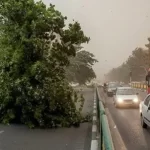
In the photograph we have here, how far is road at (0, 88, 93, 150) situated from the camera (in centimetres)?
1188

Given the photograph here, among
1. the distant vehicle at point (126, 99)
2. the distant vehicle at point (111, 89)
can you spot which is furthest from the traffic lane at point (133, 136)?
the distant vehicle at point (111, 89)

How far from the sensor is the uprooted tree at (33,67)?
16391 mm

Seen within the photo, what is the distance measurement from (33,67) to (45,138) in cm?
378

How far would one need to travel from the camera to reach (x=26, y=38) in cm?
1691

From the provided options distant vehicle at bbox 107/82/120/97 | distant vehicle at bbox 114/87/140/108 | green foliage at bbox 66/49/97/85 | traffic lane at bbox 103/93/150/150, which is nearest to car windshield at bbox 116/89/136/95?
distant vehicle at bbox 114/87/140/108

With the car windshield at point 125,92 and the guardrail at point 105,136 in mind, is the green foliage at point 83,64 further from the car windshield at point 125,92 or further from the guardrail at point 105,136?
the guardrail at point 105,136

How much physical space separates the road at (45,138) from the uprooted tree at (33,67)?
61 centimetres

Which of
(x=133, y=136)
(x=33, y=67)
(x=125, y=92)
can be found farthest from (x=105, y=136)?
(x=125, y=92)

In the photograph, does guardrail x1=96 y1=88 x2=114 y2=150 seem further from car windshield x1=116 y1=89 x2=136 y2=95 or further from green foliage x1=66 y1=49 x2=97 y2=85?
green foliage x1=66 y1=49 x2=97 y2=85

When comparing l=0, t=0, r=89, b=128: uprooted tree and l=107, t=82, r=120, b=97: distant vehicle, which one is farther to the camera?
l=107, t=82, r=120, b=97: distant vehicle

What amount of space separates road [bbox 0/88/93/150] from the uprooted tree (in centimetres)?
61

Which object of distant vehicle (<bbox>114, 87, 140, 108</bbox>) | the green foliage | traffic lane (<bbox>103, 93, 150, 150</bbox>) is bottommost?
traffic lane (<bbox>103, 93, 150, 150</bbox>)

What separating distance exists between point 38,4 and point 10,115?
513 centimetres

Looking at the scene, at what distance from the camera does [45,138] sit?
44.9 ft
